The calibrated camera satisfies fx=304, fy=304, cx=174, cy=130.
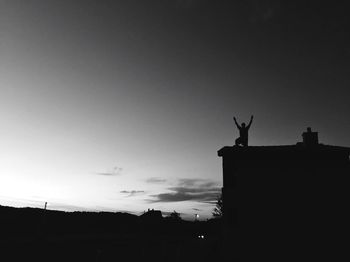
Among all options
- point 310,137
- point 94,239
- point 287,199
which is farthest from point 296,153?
point 94,239

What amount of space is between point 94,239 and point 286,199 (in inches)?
444

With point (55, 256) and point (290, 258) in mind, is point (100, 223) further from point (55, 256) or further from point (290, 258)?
point (290, 258)

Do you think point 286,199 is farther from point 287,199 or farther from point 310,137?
point 310,137

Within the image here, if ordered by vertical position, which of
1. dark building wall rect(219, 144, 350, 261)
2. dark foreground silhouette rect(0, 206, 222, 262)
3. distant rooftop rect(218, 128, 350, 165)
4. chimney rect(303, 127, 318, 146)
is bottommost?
dark foreground silhouette rect(0, 206, 222, 262)

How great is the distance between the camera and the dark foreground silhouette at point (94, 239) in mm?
13750

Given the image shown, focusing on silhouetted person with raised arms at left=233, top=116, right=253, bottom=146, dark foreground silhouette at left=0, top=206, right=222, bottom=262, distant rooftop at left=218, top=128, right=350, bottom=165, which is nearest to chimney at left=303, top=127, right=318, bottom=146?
distant rooftop at left=218, top=128, right=350, bottom=165

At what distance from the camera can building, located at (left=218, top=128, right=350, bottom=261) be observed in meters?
13.8

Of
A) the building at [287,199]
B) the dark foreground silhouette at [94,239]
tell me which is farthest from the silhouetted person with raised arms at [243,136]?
the dark foreground silhouette at [94,239]

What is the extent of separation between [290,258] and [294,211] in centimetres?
207

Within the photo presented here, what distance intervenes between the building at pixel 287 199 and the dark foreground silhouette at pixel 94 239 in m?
2.19

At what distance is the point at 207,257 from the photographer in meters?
14.7

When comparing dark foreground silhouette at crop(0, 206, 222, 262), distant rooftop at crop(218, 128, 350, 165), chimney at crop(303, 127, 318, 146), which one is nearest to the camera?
dark foreground silhouette at crop(0, 206, 222, 262)

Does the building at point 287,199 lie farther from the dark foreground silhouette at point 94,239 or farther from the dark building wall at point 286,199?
the dark foreground silhouette at point 94,239

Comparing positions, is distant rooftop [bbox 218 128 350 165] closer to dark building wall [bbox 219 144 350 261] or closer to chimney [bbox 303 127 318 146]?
dark building wall [bbox 219 144 350 261]
